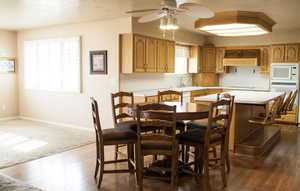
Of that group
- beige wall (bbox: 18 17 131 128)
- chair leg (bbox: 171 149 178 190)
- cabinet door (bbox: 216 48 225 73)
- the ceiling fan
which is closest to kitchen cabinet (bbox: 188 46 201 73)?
cabinet door (bbox: 216 48 225 73)

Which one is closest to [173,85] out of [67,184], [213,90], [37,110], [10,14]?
[213,90]

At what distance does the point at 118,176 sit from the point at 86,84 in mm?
3248

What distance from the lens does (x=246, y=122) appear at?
5379mm

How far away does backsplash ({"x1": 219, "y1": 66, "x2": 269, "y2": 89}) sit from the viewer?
853cm

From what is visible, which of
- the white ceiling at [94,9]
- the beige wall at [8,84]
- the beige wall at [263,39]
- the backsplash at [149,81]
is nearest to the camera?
the white ceiling at [94,9]

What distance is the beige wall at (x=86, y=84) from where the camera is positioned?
6035 mm

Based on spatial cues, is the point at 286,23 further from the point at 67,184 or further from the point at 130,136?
the point at 67,184

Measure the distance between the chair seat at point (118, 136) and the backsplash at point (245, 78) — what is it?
20.2ft

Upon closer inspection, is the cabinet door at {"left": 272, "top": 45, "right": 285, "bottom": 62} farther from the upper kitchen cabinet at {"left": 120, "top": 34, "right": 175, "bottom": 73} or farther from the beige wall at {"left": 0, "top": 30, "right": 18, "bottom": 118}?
the beige wall at {"left": 0, "top": 30, "right": 18, "bottom": 118}

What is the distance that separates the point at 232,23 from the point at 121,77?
2.44 meters

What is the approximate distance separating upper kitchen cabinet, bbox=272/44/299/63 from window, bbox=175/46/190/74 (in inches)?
94.8

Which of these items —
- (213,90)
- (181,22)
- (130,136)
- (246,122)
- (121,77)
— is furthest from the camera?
(213,90)

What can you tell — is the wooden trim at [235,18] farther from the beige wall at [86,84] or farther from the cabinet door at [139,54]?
the beige wall at [86,84]

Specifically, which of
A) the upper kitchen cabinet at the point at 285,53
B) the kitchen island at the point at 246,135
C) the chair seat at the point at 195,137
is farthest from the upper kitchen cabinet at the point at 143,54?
the upper kitchen cabinet at the point at 285,53
